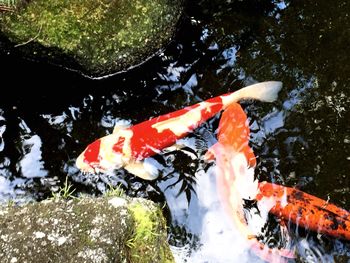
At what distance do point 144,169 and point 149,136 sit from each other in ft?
1.08

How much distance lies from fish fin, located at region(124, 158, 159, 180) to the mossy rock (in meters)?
1.28

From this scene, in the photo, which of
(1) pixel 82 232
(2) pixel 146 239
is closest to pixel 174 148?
(2) pixel 146 239

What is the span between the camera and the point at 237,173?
15.0 ft

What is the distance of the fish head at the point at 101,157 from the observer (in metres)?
4.68

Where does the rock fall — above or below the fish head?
above

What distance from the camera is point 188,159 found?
482cm

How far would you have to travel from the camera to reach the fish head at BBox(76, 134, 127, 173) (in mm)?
4680

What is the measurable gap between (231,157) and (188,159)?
421mm

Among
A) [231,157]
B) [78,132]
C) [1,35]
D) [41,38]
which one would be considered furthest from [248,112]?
[1,35]

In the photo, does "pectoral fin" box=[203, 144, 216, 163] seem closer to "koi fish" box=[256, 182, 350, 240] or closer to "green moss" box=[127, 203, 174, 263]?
"koi fish" box=[256, 182, 350, 240]

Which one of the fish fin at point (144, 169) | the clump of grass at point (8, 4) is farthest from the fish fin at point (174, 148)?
the clump of grass at point (8, 4)

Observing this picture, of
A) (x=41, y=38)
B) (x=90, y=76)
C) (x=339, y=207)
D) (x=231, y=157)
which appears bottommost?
→ (x=339, y=207)

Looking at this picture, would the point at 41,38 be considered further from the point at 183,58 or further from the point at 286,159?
the point at 286,159

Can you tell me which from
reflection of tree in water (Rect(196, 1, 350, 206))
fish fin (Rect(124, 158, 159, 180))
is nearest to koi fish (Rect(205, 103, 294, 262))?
reflection of tree in water (Rect(196, 1, 350, 206))
